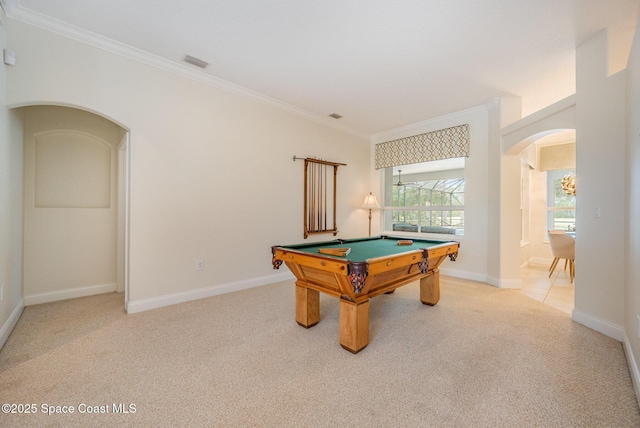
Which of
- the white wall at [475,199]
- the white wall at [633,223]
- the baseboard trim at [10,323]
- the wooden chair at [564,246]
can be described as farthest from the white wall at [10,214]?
the wooden chair at [564,246]

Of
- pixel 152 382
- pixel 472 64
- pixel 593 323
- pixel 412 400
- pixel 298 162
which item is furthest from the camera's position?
pixel 298 162

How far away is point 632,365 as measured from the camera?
181 centimetres

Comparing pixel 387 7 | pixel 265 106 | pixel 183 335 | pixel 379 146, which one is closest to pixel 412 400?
pixel 183 335

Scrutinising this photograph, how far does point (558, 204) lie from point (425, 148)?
346 centimetres

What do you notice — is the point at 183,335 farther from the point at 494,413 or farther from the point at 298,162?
the point at 298,162

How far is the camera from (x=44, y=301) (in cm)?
311

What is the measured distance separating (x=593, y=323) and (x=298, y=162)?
13.0ft

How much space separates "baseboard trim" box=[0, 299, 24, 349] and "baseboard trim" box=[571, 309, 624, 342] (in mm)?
5103

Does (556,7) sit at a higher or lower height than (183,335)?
higher

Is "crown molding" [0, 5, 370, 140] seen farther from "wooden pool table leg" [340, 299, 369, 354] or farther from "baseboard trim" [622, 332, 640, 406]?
"baseboard trim" [622, 332, 640, 406]

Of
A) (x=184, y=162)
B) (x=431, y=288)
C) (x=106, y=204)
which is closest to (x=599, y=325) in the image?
(x=431, y=288)

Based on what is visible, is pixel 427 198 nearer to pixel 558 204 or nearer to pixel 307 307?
pixel 558 204

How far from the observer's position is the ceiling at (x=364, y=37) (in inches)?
86.0

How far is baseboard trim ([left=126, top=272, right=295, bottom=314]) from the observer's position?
113 inches
